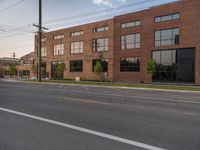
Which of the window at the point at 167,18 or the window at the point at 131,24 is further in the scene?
the window at the point at 131,24

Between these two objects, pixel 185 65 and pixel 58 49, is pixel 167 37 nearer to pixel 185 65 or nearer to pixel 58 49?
pixel 185 65

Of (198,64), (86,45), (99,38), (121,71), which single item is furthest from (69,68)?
(198,64)

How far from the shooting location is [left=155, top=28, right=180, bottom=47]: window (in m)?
36.8

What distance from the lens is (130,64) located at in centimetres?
4250

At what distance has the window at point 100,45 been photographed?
156ft

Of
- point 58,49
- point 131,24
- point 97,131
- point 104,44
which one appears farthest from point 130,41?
point 97,131

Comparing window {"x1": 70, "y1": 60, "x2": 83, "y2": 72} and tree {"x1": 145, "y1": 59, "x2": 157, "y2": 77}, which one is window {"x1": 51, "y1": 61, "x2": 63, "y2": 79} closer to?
window {"x1": 70, "y1": 60, "x2": 83, "y2": 72}

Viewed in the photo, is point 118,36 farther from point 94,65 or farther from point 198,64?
point 198,64

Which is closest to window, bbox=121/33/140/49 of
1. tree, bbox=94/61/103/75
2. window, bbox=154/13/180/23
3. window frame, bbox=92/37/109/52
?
window frame, bbox=92/37/109/52

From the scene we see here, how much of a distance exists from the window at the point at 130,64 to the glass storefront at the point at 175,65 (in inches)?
133

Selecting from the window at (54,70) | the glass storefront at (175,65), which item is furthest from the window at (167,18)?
the window at (54,70)

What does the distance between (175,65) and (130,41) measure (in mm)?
10040

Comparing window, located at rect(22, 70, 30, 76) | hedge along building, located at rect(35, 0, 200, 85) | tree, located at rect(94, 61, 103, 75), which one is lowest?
window, located at rect(22, 70, 30, 76)

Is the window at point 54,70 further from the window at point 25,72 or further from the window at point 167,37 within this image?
the window at point 167,37
